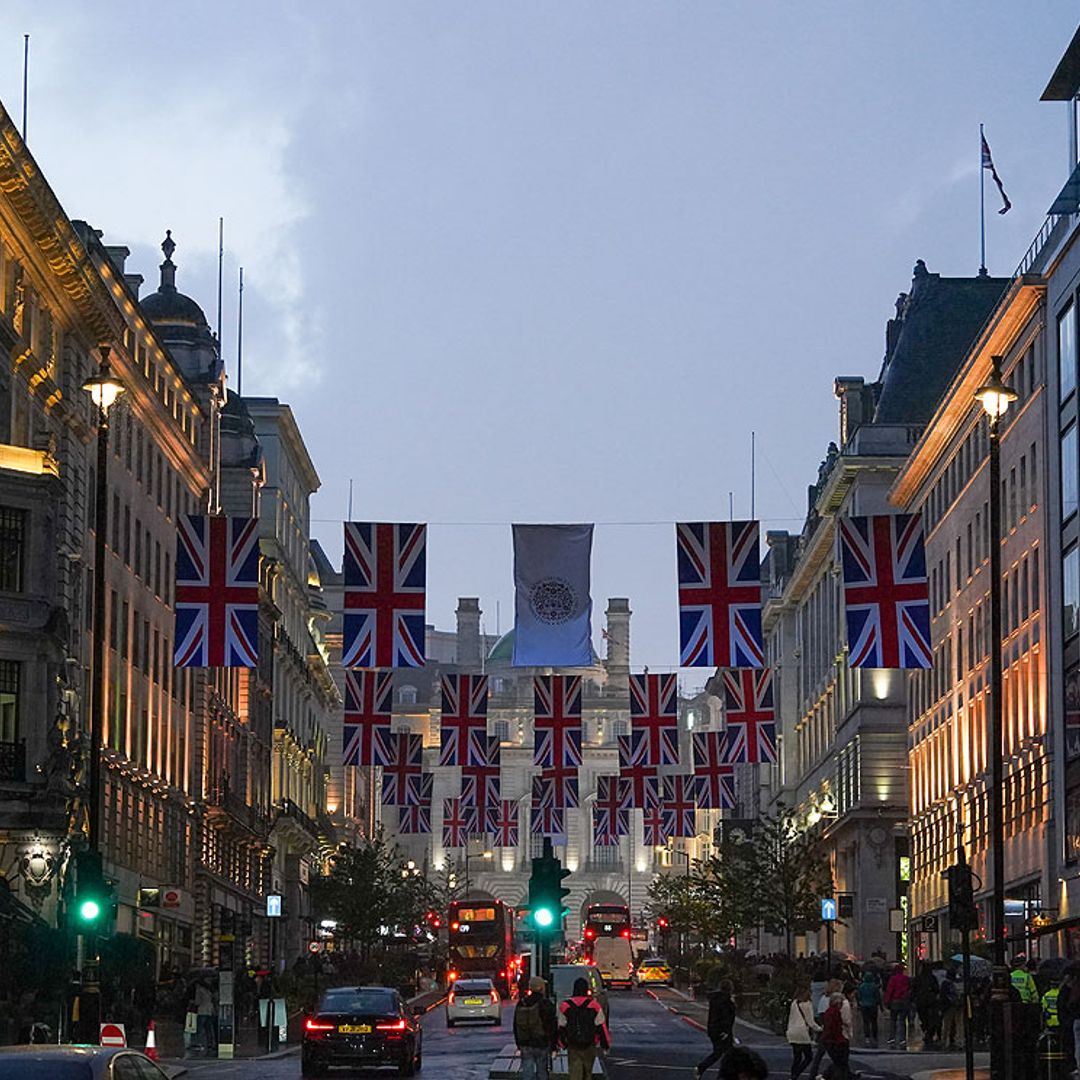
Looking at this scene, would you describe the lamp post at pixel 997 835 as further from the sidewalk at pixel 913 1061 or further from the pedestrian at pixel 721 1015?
the sidewalk at pixel 913 1061

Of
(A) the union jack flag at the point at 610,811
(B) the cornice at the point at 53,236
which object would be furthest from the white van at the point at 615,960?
(B) the cornice at the point at 53,236

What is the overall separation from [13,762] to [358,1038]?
1692cm

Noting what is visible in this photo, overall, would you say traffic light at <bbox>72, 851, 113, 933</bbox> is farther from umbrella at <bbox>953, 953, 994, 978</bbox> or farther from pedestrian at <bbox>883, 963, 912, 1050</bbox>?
pedestrian at <bbox>883, 963, 912, 1050</bbox>

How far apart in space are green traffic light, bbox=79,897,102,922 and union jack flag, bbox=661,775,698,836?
150 feet

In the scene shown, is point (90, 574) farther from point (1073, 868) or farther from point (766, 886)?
point (766, 886)

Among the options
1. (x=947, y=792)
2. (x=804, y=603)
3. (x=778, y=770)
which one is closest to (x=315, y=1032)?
(x=947, y=792)

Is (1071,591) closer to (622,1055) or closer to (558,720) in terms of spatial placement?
(558,720)

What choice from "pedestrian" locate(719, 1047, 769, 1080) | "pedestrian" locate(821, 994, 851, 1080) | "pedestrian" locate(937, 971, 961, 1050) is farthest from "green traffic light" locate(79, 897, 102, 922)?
"pedestrian" locate(719, 1047, 769, 1080)

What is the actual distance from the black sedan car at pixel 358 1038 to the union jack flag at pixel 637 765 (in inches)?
1114

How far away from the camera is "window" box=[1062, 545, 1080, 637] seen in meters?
65.1

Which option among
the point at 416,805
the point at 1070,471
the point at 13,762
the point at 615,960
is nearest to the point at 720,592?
the point at 13,762

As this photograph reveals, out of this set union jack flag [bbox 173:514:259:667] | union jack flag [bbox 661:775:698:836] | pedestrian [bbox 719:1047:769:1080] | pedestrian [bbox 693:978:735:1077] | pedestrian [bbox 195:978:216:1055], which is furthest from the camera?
union jack flag [bbox 661:775:698:836]

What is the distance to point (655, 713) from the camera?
236ft

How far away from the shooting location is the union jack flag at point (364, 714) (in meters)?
68.2
